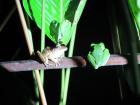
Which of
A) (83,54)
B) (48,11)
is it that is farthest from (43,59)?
(83,54)

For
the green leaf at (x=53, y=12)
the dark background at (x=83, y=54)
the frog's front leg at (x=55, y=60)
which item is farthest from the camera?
the dark background at (x=83, y=54)

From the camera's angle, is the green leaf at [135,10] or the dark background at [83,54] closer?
the green leaf at [135,10]

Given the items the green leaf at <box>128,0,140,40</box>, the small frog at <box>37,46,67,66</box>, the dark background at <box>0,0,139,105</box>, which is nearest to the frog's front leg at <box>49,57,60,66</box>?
the small frog at <box>37,46,67,66</box>

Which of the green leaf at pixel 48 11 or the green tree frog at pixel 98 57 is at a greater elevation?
the green leaf at pixel 48 11

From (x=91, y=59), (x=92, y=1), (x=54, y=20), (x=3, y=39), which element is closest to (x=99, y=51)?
(x=91, y=59)

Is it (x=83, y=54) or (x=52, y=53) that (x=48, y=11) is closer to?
(x=52, y=53)

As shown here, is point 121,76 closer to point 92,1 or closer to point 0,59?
point 92,1

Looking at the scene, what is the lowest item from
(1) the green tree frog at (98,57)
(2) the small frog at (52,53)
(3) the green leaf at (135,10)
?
(1) the green tree frog at (98,57)

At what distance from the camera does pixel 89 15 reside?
87 centimetres

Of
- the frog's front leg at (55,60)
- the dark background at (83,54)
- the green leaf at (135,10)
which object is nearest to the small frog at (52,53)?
the frog's front leg at (55,60)

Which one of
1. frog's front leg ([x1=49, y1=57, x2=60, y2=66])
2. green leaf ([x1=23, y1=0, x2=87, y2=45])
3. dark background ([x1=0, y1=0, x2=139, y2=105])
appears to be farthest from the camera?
dark background ([x1=0, y1=0, x2=139, y2=105])

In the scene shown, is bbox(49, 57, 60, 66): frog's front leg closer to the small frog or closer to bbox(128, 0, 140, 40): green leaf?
the small frog

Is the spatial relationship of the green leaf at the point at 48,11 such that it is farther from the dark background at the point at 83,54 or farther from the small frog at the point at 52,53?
the dark background at the point at 83,54

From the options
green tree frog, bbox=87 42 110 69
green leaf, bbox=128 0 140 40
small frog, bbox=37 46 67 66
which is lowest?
green tree frog, bbox=87 42 110 69
